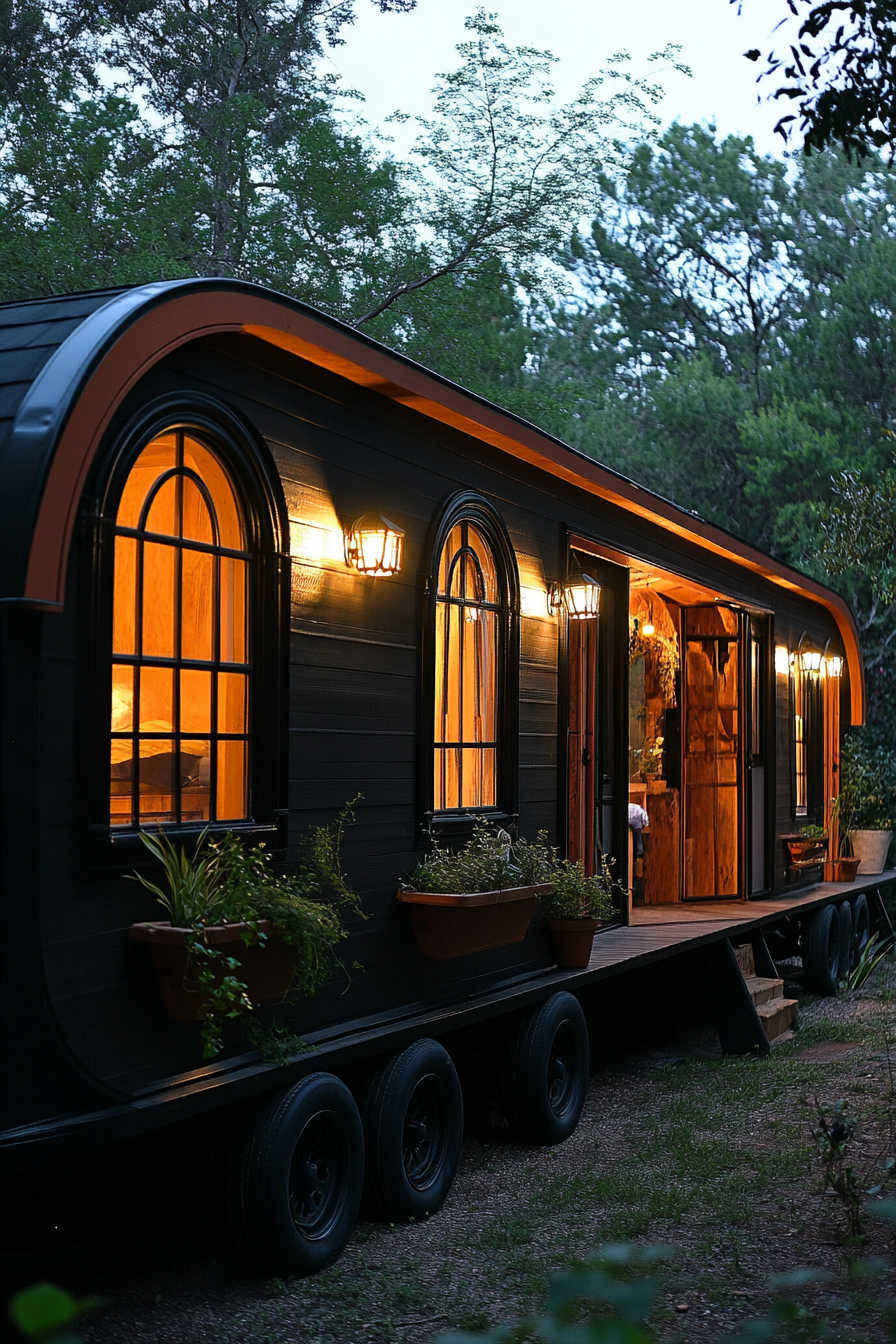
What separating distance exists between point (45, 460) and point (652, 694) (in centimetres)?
794

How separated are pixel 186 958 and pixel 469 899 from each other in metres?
1.66

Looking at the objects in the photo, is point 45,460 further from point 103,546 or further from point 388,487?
point 388,487

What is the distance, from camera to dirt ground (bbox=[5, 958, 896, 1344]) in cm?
414

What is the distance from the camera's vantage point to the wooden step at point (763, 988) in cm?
884

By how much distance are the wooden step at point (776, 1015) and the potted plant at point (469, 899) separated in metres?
3.20

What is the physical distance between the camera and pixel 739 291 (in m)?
26.6

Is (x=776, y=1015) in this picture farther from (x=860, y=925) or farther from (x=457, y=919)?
(x=860, y=925)

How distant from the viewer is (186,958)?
395 cm

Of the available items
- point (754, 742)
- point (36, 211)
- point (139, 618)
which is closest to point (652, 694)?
point (754, 742)

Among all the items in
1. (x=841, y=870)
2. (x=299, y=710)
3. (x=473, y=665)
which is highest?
(x=473, y=665)

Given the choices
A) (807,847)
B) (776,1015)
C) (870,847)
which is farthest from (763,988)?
(870,847)

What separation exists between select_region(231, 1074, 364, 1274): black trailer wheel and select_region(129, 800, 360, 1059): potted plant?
0.36 meters

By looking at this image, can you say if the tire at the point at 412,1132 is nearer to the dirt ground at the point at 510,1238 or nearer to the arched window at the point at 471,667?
the dirt ground at the point at 510,1238

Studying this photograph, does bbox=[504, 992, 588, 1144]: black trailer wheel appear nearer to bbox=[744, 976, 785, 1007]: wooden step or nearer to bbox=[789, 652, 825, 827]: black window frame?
bbox=[744, 976, 785, 1007]: wooden step
